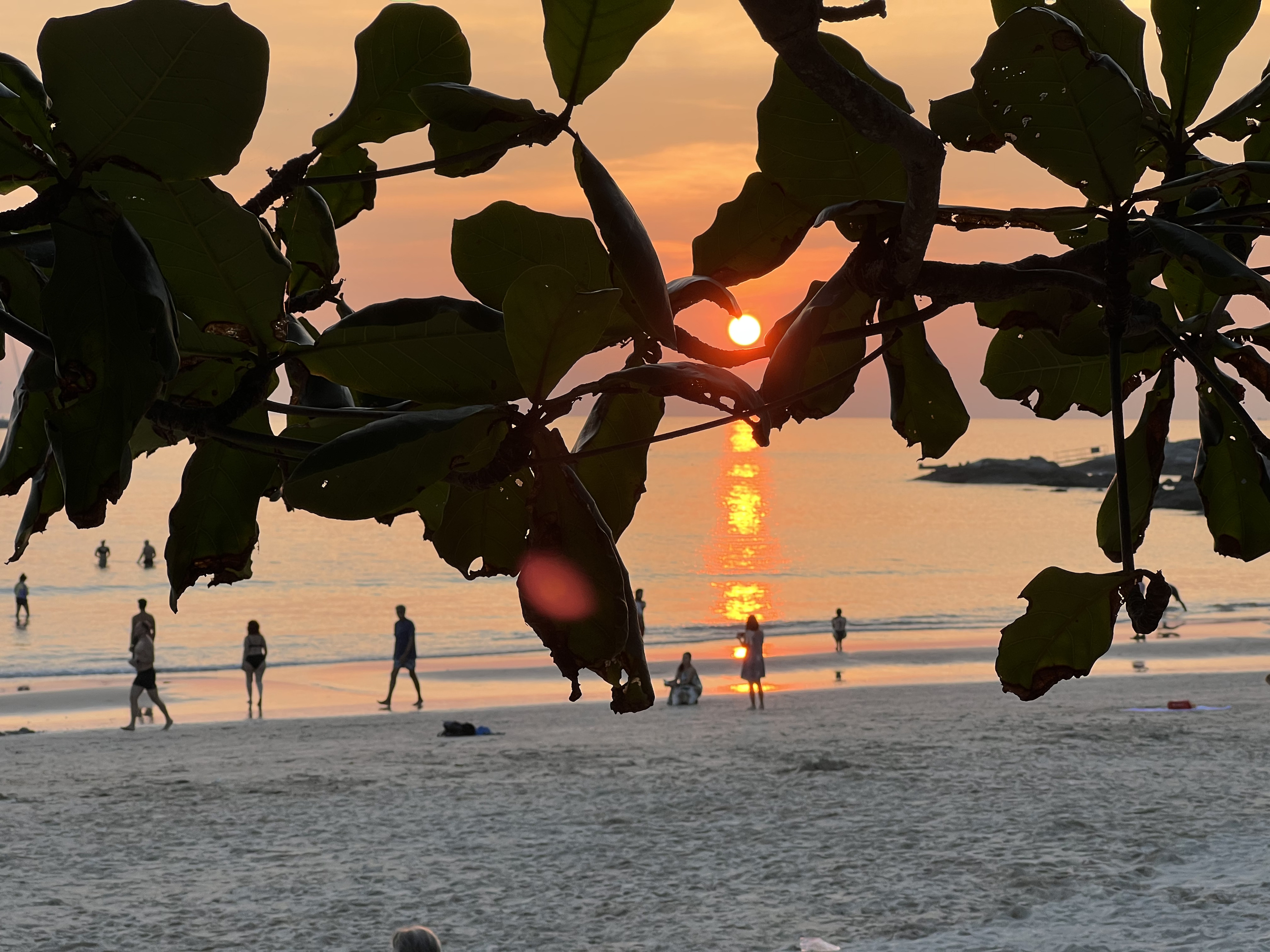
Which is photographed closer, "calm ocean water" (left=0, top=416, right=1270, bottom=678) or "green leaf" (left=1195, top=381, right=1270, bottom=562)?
"green leaf" (left=1195, top=381, right=1270, bottom=562)

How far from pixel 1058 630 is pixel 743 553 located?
57.5m

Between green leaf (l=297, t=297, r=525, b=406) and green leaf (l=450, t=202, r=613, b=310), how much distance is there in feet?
0.19

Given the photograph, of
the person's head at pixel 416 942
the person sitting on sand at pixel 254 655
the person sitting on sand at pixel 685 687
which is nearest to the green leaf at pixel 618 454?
the person's head at pixel 416 942

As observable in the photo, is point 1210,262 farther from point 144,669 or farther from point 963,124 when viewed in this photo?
point 144,669

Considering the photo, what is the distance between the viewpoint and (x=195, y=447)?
1.14m

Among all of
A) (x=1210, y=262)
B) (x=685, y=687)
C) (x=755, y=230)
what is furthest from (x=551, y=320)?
(x=685, y=687)

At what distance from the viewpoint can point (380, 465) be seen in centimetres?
72

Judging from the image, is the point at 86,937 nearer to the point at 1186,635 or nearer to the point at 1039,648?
the point at 1039,648

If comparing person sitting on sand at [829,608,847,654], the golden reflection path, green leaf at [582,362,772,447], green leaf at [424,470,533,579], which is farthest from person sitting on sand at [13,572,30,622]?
green leaf at [582,362,772,447]

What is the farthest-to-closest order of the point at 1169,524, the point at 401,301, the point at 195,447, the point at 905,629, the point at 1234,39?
1. the point at 1169,524
2. the point at 905,629
3. the point at 195,447
4. the point at 1234,39
5. the point at 401,301

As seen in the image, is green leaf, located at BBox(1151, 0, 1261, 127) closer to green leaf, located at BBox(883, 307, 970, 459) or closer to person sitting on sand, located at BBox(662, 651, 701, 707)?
green leaf, located at BBox(883, 307, 970, 459)

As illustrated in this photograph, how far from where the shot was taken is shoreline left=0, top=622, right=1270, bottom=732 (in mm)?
→ 21703

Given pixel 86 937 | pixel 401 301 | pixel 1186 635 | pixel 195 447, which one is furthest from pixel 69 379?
pixel 1186 635

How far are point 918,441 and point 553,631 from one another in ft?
1.84
